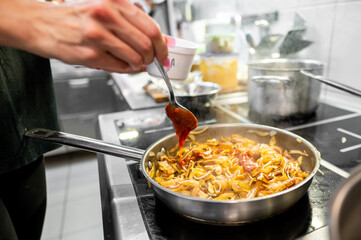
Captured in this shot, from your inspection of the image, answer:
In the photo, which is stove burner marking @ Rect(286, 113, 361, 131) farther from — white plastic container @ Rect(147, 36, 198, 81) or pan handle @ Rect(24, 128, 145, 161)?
pan handle @ Rect(24, 128, 145, 161)

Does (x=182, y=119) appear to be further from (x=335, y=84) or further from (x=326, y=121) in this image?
(x=326, y=121)

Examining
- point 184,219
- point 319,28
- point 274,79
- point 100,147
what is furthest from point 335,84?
point 100,147

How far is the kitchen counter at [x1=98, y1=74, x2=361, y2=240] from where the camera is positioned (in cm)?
59

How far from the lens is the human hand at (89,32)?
44cm

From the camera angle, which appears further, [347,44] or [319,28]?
[319,28]

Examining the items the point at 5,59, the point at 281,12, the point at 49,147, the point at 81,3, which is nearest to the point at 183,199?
the point at 81,3

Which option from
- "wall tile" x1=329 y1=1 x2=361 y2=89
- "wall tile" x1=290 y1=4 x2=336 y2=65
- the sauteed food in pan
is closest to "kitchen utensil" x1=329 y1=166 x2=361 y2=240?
the sauteed food in pan

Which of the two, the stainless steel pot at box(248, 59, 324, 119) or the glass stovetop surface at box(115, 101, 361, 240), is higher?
the stainless steel pot at box(248, 59, 324, 119)

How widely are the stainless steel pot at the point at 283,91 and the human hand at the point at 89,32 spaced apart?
0.79 meters

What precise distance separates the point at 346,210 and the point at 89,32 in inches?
18.5

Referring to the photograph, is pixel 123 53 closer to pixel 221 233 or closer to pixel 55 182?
pixel 221 233

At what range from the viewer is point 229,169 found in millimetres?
816

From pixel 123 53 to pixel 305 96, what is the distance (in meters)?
1.00

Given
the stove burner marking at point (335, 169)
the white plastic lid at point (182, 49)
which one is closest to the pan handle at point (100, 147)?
the white plastic lid at point (182, 49)
